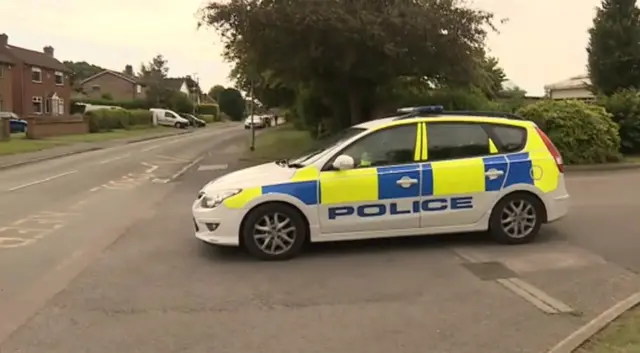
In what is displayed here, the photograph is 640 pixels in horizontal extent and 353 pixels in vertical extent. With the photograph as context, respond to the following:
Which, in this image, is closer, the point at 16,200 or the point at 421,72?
the point at 16,200

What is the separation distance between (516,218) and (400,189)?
1.44 m

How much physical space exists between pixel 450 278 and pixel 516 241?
1747 millimetres

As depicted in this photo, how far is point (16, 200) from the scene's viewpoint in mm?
13352

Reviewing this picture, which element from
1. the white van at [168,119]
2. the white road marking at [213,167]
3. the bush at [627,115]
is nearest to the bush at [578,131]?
the bush at [627,115]

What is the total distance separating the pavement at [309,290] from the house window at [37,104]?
56778 mm

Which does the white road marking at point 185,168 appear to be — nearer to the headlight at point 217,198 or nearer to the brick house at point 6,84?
the headlight at point 217,198

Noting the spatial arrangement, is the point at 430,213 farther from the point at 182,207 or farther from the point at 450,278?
the point at 182,207

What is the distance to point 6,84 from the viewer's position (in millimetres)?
A: 56188

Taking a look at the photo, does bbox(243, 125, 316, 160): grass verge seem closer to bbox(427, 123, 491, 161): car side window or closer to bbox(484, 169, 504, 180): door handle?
bbox(427, 123, 491, 161): car side window

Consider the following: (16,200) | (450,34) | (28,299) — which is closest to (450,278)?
(28,299)

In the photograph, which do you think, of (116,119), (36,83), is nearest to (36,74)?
(36,83)

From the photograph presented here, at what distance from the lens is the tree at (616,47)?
3494cm

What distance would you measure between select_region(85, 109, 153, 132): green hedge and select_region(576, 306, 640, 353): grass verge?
47332 mm

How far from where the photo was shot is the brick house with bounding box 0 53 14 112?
55.5 meters
